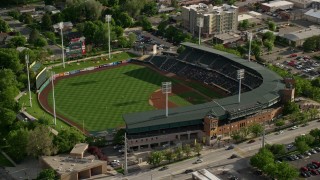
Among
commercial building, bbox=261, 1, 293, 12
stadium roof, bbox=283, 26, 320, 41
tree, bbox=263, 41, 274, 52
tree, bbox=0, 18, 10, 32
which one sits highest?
commercial building, bbox=261, 1, 293, 12

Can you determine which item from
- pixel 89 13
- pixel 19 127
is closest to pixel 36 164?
pixel 19 127

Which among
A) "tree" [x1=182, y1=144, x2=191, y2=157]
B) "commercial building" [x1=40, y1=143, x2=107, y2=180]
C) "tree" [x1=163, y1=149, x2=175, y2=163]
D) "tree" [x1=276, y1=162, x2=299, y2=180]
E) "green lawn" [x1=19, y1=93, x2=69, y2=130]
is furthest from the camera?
"green lawn" [x1=19, y1=93, x2=69, y2=130]

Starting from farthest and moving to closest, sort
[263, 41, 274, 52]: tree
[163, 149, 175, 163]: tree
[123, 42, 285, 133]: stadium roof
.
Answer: [263, 41, 274, 52]: tree < [123, 42, 285, 133]: stadium roof < [163, 149, 175, 163]: tree

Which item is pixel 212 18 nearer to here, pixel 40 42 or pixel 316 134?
pixel 40 42

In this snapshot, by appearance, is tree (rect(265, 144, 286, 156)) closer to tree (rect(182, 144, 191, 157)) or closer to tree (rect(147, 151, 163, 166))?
tree (rect(182, 144, 191, 157))

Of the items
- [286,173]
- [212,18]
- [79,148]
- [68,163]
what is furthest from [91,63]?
[286,173]

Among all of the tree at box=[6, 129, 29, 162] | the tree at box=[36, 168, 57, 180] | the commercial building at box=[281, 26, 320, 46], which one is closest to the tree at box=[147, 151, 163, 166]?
the tree at box=[36, 168, 57, 180]

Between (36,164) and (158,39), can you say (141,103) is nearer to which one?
(36,164)

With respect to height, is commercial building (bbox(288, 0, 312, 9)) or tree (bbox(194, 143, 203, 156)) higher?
commercial building (bbox(288, 0, 312, 9))
